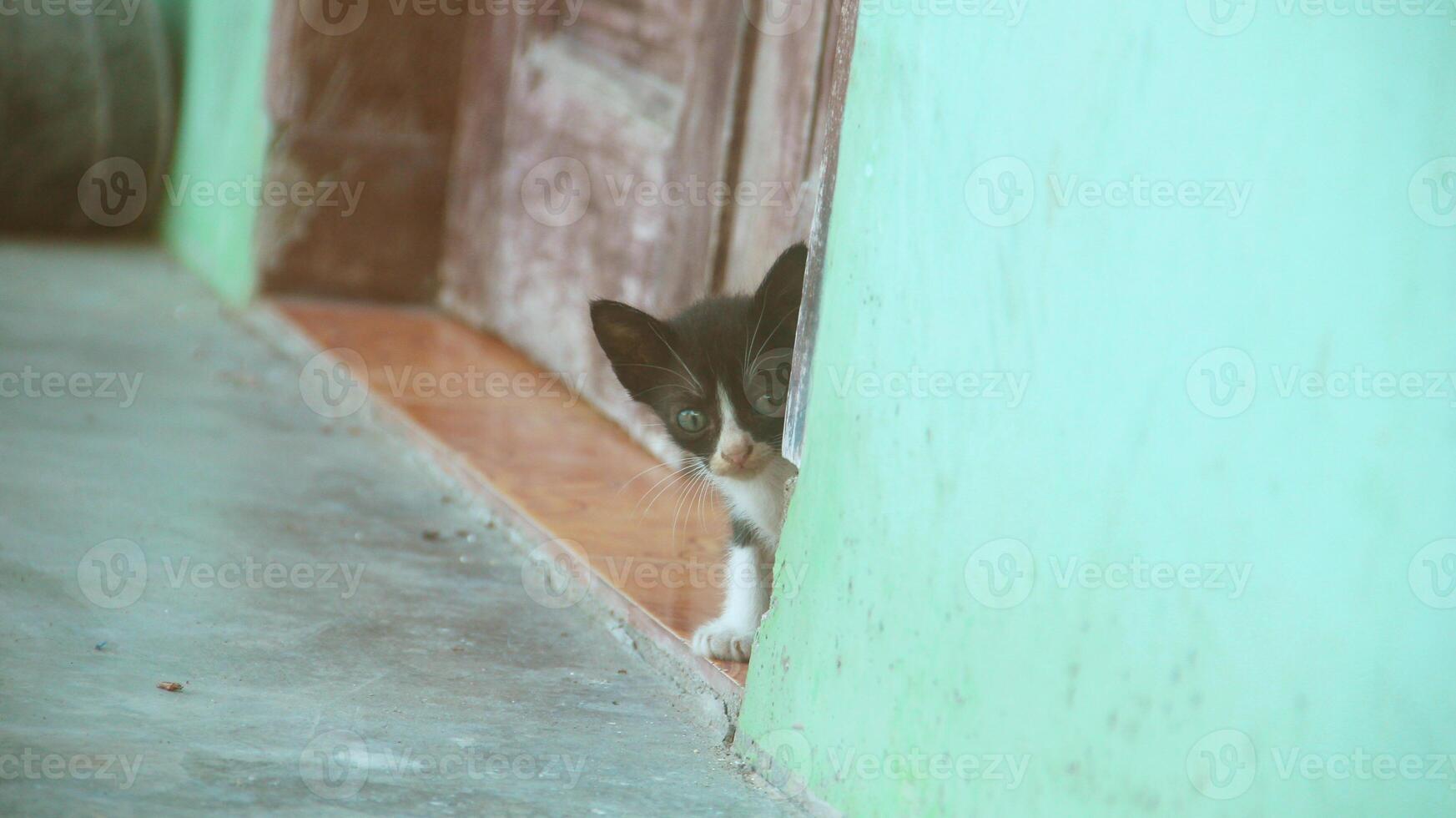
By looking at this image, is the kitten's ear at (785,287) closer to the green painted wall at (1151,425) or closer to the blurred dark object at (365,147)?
the green painted wall at (1151,425)

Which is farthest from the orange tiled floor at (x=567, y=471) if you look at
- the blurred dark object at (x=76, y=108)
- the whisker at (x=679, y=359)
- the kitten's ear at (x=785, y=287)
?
the blurred dark object at (x=76, y=108)

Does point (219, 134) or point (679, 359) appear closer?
point (679, 359)

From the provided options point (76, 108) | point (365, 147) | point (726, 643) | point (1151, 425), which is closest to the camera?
point (1151, 425)

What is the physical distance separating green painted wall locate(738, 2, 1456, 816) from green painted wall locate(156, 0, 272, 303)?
3973mm

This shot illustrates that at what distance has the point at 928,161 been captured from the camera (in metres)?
1.67

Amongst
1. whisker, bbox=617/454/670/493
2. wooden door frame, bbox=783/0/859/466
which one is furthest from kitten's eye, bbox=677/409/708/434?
whisker, bbox=617/454/670/493

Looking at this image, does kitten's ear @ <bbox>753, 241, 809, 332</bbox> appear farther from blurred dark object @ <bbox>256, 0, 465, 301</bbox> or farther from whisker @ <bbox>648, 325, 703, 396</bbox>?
blurred dark object @ <bbox>256, 0, 465, 301</bbox>

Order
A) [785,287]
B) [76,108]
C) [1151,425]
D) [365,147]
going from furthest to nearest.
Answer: [76,108]
[365,147]
[785,287]
[1151,425]

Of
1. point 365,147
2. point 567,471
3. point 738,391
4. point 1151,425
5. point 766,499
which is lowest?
point 567,471

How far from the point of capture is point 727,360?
7.72ft

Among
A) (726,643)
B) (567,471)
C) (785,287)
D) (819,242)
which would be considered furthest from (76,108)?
(819,242)

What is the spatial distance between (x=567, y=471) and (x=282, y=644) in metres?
1.23

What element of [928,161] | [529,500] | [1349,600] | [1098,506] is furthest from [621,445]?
[1349,600]

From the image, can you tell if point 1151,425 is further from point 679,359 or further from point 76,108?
point 76,108
